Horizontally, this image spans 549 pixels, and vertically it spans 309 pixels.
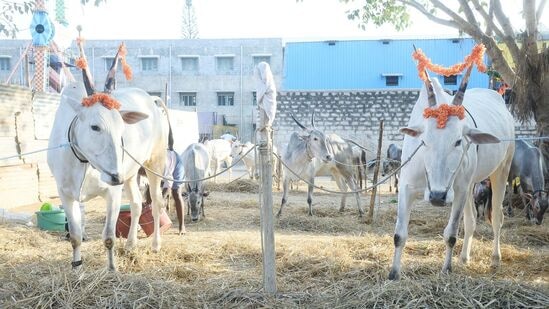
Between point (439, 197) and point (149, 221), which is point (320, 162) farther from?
point (439, 197)

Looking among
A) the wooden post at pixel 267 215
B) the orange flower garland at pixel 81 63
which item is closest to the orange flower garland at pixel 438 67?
the wooden post at pixel 267 215

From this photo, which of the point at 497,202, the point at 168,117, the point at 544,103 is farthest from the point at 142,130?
the point at 544,103

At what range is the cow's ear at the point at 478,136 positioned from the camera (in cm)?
408

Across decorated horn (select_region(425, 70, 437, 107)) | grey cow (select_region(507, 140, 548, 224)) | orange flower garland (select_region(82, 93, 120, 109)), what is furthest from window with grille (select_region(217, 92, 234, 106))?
decorated horn (select_region(425, 70, 437, 107))

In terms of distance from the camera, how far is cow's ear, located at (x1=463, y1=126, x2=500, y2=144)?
4078mm

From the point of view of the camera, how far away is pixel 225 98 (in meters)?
31.0

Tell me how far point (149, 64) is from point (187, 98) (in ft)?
10.6

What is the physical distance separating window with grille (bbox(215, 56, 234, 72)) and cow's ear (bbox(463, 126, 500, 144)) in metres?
27.4

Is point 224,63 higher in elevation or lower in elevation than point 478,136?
higher

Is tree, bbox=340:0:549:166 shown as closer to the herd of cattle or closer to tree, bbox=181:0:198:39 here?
the herd of cattle

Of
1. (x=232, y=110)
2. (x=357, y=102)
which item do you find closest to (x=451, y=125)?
(x=357, y=102)

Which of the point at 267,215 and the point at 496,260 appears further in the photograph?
the point at 496,260

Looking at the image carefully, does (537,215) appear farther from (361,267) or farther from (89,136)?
(89,136)

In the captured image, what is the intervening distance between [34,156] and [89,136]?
624 centimetres
